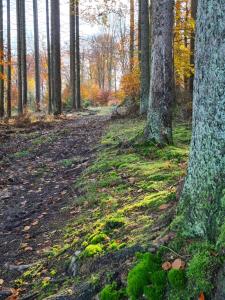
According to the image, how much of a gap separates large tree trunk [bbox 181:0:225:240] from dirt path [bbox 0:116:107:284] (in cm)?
234

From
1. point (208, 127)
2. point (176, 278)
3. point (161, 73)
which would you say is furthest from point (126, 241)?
point (161, 73)

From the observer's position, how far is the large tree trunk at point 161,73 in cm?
779

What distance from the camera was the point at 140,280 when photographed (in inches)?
122

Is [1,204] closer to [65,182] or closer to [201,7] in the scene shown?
[65,182]

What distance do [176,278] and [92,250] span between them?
1.36m

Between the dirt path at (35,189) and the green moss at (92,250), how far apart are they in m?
0.89

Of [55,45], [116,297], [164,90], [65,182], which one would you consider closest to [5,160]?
[65,182]

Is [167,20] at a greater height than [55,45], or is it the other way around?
[55,45]

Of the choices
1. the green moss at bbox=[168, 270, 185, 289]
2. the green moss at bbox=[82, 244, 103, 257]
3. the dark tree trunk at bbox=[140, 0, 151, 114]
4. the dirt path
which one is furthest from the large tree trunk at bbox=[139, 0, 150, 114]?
the green moss at bbox=[168, 270, 185, 289]

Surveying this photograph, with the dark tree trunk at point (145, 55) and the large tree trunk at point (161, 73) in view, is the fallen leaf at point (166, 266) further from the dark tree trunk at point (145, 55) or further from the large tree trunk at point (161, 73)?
the dark tree trunk at point (145, 55)

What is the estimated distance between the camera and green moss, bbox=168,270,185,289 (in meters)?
2.88

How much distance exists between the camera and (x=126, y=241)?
395 centimetres

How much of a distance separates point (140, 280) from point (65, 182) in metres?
4.79

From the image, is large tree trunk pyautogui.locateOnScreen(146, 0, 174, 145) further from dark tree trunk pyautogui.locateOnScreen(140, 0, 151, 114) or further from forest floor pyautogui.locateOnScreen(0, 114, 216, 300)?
dark tree trunk pyautogui.locateOnScreen(140, 0, 151, 114)
